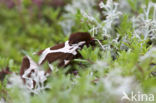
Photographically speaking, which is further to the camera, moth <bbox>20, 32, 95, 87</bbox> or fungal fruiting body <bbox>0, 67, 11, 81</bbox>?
fungal fruiting body <bbox>0, 67, 11, 81</bbox>

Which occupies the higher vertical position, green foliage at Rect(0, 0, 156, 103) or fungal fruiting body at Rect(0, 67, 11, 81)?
green foliage at Rect(0, 0, 156, 103)

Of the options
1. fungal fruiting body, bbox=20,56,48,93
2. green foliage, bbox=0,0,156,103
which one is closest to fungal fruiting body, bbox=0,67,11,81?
green foliage, bbox=0,0,156,103

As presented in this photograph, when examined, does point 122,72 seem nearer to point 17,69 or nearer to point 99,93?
point 99,93

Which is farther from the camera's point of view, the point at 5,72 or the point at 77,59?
the point at 5,72

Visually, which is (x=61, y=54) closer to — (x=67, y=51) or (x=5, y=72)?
(x=67, y=51)

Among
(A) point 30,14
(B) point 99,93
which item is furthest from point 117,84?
(A) point 30,14

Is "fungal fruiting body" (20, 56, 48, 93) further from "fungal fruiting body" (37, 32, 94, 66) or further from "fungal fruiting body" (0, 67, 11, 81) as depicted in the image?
"fungal fruiting body" (0, 67, 11, 81)

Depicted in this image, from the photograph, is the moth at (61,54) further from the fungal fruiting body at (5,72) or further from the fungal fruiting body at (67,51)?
the fungal fruiting body at (5,72)

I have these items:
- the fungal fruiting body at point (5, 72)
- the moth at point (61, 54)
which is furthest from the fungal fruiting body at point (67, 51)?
the fungal fruiting body at point (5, 72)

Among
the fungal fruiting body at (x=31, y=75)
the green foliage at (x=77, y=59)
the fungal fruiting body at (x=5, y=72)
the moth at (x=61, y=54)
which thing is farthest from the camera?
the fungal fruiting body at (x=5, y=72)

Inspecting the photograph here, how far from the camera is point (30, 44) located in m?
1.35

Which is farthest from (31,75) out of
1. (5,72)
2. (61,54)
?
(5,72)

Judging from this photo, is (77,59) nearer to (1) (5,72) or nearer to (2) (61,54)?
(2) (61,54)

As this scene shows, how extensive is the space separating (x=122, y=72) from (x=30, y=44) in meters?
0.90
